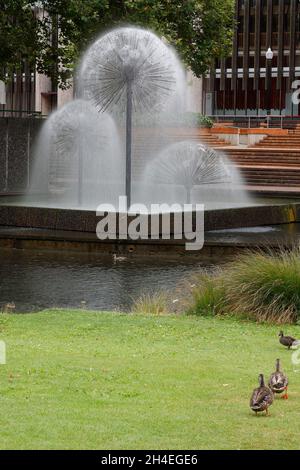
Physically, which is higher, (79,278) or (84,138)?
(84,138)

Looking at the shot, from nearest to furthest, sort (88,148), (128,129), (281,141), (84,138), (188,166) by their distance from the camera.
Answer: (128,129)
(188,166)
(84,138)
(88,148)
(281,141)

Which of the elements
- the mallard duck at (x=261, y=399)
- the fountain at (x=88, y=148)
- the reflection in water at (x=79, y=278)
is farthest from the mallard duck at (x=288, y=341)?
the fountain at (x=88, y=148)

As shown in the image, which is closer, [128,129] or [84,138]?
[128,129]

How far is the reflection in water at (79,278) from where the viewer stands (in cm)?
1488

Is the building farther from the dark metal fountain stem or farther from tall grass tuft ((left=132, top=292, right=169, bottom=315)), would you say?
tall grass tuft ((left=132, top=292, right=169, bottom=315))

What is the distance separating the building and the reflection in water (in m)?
52.4

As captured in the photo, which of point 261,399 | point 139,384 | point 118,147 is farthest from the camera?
point 118,147

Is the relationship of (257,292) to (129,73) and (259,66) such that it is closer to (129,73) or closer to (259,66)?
(129,73)

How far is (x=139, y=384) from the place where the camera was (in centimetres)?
853

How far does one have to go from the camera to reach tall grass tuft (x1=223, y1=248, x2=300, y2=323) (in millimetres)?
12906

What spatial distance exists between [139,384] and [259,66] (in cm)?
6655

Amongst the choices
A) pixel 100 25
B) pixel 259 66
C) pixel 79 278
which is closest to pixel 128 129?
pixel 79 278

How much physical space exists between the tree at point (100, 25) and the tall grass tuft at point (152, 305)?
16402 millimetres

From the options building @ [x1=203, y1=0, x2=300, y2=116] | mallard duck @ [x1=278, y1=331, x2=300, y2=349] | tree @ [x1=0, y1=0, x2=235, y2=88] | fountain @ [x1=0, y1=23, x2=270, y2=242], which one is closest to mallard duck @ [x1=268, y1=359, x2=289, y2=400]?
mallard duck @ [x1=278, y1=331, x2=300, y2=349]
